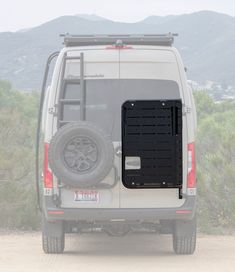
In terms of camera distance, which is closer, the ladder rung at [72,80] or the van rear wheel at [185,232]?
the ladder rung at [72,80]

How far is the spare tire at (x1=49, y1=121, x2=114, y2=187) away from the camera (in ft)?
28.7

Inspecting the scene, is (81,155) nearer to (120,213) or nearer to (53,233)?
(120,213)

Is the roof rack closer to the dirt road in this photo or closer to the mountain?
the dirt road

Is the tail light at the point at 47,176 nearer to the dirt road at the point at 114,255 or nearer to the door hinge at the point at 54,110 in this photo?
the door hinge at the point at 54,110

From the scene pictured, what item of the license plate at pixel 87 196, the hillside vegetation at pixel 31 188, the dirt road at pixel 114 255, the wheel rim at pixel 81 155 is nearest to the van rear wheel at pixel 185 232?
the dirt road at pixel 114 255

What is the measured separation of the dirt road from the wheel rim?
1100 mm

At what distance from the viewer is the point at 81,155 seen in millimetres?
8859

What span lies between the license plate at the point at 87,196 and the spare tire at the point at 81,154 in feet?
0.97

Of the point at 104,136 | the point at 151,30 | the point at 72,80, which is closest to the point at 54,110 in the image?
the point at 72,80

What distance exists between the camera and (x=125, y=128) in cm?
612

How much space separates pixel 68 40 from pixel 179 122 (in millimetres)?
3854

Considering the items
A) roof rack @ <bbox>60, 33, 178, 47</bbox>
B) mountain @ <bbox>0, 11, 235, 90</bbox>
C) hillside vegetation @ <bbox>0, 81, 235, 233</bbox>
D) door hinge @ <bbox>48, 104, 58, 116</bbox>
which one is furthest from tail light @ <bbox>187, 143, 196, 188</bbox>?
mountain @ <bbox>0, 11, 235, 90</bbox>

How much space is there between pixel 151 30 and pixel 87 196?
582ft

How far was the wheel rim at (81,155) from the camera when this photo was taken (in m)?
8.82
